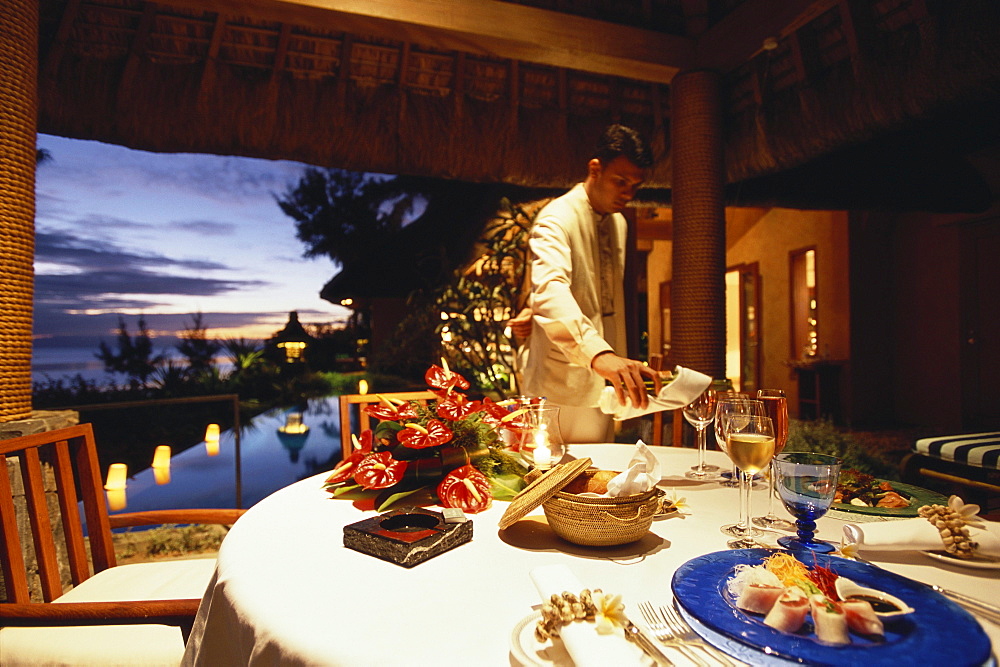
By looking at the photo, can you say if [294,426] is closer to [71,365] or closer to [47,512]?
[71,365]

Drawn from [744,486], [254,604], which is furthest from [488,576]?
[744,486]

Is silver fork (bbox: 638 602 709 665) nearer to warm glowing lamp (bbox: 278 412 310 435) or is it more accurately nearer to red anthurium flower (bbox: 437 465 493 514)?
red anthurium flower (bbox: 437 465 493 514)

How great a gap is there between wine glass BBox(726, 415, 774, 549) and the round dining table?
0.13ft

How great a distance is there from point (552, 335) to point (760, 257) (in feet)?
24.9

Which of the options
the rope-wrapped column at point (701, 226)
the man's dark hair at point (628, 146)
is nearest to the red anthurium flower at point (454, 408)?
the man's dark hair at point (628, 146)

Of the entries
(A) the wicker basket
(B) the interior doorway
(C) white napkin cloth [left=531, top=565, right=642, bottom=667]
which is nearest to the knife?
(C) white napkin cloth [left=531, top=565, right=642, bottom=667]

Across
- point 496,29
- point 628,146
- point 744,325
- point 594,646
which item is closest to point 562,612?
point 594,646

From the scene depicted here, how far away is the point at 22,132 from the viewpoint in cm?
177

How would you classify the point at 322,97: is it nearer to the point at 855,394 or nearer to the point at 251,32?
the point at 251,32

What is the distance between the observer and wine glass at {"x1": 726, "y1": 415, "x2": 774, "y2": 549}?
0.82 meters

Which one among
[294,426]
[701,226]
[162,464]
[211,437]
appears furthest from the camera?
[294,426]

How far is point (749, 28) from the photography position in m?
2.63

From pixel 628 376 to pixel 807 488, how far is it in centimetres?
48

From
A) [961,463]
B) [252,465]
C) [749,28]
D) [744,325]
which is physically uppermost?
[749,28]
